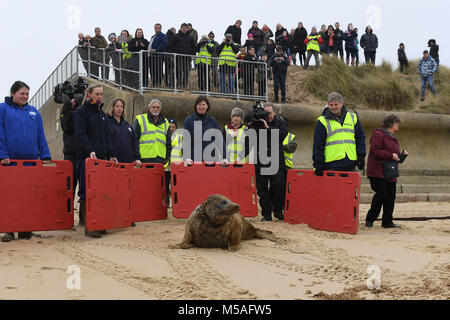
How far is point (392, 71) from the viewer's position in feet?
67.6

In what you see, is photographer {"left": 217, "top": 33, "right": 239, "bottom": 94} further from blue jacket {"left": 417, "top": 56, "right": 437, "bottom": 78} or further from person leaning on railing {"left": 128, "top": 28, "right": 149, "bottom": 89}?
blue jacket {"left": 417, "top": 56, "right": 437, "bottom": 78}

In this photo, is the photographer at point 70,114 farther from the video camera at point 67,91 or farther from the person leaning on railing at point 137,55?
the person leaning on railing at point 137,55

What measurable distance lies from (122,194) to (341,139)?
10.4ft

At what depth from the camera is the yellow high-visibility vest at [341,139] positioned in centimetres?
770

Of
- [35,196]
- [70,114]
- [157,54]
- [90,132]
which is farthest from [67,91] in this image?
[157,54]

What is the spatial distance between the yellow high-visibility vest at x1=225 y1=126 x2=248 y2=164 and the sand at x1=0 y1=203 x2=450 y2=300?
2121 millimetres

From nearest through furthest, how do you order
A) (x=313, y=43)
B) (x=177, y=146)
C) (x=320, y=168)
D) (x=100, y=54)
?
1. (x=320, y=168)
2. (x=177, y=146)
3. (x=100, y=54)
4. (x=313, y=43)

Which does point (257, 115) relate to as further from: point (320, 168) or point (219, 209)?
point (219, 209)

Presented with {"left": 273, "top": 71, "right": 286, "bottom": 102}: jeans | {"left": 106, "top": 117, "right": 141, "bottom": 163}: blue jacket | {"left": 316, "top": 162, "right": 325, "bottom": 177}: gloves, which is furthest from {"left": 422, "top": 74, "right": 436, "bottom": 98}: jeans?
{"left": 106, "top": 117, "right": 141, "bottom": 163}: blue jacket

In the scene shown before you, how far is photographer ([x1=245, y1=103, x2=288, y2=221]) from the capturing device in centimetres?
850

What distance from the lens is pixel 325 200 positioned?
25.4 ft

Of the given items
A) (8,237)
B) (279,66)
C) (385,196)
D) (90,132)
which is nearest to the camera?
(8,237)

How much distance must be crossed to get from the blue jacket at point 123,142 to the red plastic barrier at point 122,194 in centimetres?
24
